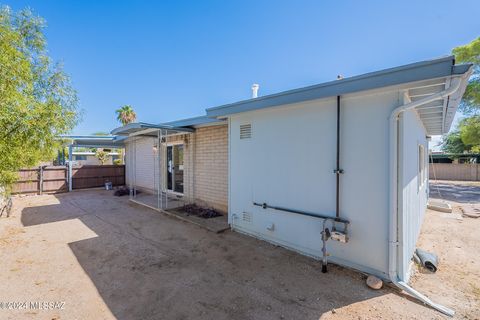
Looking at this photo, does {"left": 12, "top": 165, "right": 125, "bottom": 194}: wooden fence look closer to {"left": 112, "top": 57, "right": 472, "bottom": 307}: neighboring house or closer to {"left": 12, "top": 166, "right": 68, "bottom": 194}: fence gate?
{"left": 12, "top": 166, "right": 68, "bottom": 194}: fence gate

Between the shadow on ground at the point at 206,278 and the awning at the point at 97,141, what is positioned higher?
the awning at the point at 97,141

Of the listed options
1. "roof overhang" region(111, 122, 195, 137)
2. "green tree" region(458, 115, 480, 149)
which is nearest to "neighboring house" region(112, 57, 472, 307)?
"roof overhang" region(111, 122, 195, 137)

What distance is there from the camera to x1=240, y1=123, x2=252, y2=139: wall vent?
470 centimetres

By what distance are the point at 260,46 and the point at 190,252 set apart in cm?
726

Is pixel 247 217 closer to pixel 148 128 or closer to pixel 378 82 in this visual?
pixel 378 82

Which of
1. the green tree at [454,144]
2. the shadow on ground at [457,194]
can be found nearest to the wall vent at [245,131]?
the shadow on ground at [457,194]

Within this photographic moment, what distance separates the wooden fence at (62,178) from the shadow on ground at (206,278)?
309 inches

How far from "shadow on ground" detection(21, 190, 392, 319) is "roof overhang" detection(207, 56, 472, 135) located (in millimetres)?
2601

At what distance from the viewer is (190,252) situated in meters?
4.00

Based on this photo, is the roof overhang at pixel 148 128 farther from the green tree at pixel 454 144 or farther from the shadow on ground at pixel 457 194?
the green tree at pixel 454 144

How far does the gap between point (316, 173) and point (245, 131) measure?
183 cm

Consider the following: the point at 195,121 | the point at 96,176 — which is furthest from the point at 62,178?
the point at 195,121

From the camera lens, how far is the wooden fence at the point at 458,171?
17205 mm

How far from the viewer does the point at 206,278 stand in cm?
312
